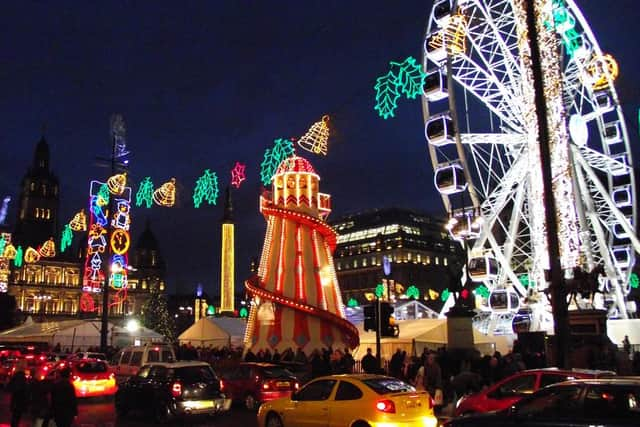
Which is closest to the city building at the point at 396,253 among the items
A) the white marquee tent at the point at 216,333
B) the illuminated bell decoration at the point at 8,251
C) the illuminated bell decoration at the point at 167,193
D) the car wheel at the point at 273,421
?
the illuminated bell decoration at the point at 8,251

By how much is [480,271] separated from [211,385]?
23852 mm

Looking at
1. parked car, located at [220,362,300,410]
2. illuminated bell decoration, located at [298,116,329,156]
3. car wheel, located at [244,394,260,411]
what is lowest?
car wheel, located at [244,394,260,411]

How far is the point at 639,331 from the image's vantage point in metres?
36.9

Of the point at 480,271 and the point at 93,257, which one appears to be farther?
the point at 93,257

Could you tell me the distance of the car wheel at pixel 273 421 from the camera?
13336 mm

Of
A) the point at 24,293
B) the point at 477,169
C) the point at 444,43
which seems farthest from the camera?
the point at 24,293

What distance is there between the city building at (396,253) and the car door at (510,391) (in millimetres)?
95425

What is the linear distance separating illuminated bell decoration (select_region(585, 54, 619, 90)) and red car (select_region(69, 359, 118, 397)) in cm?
2874

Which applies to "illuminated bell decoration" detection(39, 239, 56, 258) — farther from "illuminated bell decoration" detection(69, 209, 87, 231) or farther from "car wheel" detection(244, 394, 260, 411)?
"car wheel" detection(244, 394, 260, 411)

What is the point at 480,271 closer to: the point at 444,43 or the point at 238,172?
the point at 444,43

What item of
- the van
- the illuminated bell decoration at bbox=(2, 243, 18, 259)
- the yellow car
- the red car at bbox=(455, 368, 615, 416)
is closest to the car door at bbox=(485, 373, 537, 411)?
the red car at bbox=(455, 368, 615, 416)

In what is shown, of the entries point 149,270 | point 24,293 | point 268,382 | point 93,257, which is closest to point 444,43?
point 268,382

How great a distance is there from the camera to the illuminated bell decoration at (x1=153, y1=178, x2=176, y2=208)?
30.8 m

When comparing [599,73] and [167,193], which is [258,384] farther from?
[599,73]
